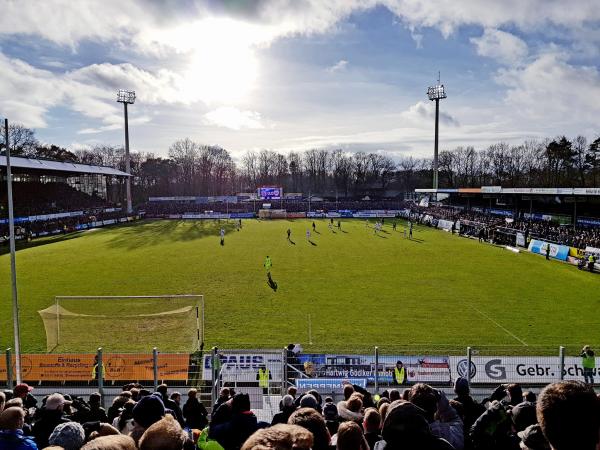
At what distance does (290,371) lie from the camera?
41.2 ft

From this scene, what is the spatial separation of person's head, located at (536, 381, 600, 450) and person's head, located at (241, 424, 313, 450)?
1.40m

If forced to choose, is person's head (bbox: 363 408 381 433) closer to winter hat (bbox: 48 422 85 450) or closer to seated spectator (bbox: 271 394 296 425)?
seated spectator (bbox: 271 394 296 425)

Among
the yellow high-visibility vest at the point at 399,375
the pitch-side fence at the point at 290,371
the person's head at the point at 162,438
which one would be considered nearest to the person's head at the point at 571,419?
the person's head at the point at 162,438

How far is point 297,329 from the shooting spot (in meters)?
18.4

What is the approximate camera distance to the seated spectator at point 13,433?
4.12 meters

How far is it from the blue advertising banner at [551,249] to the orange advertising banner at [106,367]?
32414 millimetres

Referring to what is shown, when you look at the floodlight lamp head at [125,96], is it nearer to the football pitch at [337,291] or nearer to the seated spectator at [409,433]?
the football pitch at [337,291]

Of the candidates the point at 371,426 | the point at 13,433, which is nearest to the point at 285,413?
the point at 371,426

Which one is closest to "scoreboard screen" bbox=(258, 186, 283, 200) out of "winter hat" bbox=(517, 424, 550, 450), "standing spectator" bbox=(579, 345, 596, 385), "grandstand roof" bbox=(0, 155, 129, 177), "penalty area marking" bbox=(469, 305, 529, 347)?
"grandstand roof" bbox=(0, 155, 129, 177)

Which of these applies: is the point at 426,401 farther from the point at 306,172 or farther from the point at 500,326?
the point at 306,172

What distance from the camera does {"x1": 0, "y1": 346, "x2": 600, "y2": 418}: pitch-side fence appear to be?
1205cm

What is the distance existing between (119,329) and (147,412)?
1396 centimetres

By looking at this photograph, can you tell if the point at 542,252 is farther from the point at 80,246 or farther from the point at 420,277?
the point at 80,246

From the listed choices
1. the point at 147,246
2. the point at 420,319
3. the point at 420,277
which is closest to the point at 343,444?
the point at 420,319
